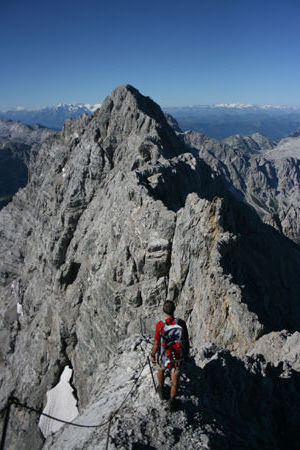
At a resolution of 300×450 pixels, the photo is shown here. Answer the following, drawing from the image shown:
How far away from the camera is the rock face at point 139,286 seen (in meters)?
12.6

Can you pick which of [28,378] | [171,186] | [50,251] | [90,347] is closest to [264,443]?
[90,347]

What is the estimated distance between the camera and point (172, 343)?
33.7 ft

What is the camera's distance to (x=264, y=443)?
421 inches

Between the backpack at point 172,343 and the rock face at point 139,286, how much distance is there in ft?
7.04

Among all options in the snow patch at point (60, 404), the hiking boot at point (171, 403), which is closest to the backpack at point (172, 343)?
the hiking boot at point (171, 403)

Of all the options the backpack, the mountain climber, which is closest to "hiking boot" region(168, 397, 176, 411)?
the mountain climber

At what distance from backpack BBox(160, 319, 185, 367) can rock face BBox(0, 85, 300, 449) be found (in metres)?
2.15

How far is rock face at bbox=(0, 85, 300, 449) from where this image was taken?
496 inches

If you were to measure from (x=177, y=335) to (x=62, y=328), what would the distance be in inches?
1316

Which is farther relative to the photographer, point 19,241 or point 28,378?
point 19,241

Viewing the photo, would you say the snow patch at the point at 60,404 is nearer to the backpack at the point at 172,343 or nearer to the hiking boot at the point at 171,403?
the hiking boot at the point at 171,403

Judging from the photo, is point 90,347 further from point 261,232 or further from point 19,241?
point 19,241

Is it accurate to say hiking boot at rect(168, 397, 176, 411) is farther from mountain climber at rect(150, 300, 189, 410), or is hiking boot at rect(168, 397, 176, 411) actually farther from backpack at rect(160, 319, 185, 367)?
backpack at rect(160, 319, 185, 367)

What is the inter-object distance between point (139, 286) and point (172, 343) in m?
18.1
